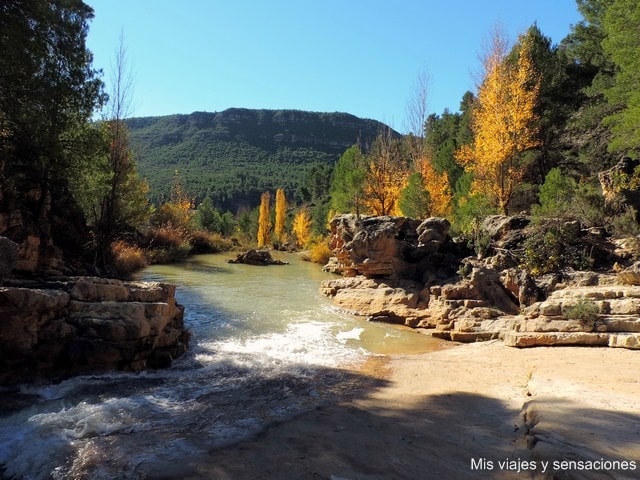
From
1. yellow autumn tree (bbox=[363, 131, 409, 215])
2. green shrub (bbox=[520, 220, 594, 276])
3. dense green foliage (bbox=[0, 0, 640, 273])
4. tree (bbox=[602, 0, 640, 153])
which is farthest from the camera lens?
yellow autumn tree (bbox=[363, 131, 409, 215])

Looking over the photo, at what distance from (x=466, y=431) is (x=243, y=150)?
407 feet

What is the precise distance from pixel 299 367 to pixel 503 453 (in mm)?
4376

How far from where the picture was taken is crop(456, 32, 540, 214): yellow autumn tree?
18141 millimetres

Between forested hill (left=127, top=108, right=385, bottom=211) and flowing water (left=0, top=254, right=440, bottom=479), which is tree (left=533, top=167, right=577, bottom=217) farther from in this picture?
forested hill (left=127, top=108, right=385, bottom=211)

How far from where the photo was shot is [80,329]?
255 inches

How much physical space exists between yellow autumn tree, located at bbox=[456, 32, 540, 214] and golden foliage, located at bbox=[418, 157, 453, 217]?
3.67m

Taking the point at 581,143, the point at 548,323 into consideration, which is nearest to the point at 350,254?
the point at 548,323

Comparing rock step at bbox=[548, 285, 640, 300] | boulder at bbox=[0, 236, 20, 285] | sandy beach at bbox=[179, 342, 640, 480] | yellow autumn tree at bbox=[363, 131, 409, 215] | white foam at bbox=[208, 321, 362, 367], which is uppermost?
yellow autumn tree at bbox=[363, 131, 409, 215]

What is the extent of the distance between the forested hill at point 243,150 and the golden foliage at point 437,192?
5254 centimetres

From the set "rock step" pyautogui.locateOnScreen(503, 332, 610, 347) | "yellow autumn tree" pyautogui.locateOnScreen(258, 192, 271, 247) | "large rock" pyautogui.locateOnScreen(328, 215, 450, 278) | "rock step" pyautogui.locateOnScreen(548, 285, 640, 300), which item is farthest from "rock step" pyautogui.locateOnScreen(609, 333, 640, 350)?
"yellow autumn tree" pyautogui.locateOnScreen(258, 192, 271, 247)

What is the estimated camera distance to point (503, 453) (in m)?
3.92

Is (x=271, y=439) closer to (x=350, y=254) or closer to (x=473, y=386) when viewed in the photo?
(x=473, y=386)

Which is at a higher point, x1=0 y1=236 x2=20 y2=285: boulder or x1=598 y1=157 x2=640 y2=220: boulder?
x1=598 y1=157 x2=640 y2=220: boulder

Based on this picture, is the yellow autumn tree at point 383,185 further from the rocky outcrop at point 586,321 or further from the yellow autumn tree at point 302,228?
the yellow autumn tree at point 302,228
